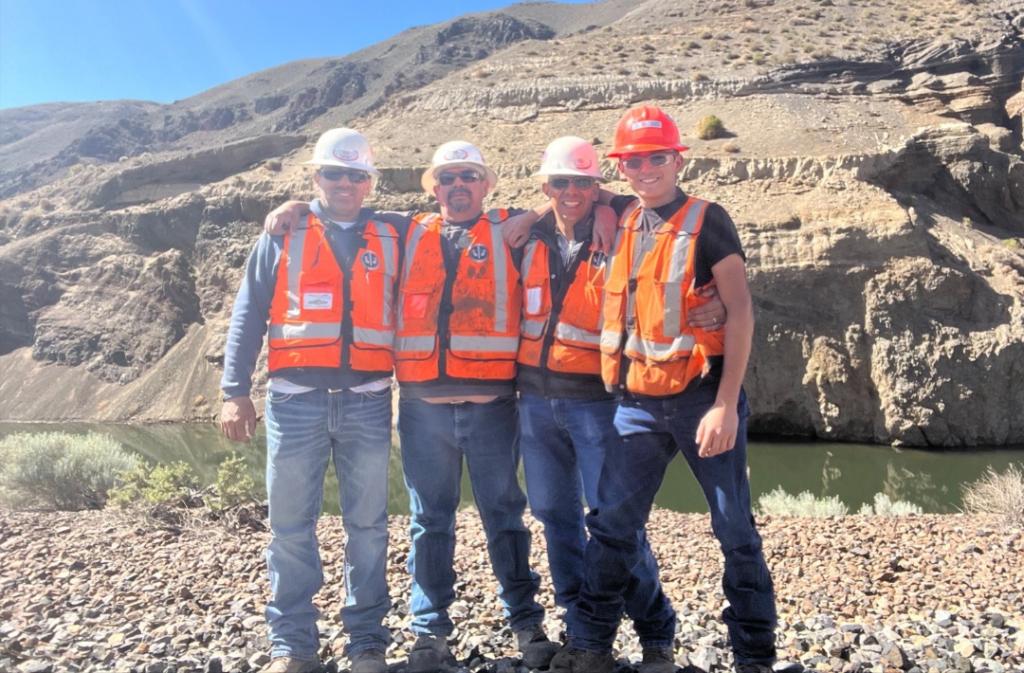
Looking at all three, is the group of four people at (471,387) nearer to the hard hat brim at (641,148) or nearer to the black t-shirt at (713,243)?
the hard hat brim at (641,148)

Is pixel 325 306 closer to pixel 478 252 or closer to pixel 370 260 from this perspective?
pixel 370 260

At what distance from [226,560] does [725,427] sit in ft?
15.4

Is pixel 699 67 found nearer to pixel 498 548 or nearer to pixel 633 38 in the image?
pixel 633 38

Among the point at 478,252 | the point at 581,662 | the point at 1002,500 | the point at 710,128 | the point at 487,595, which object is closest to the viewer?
the point at 581,662

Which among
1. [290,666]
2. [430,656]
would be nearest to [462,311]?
[430,656]

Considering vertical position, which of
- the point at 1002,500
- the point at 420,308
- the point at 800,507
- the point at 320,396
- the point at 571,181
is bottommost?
the point at 800,507

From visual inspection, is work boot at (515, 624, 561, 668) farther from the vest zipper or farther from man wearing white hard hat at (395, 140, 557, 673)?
the vest zipper

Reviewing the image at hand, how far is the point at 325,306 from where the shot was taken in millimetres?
3654

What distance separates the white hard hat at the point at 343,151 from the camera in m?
3.78

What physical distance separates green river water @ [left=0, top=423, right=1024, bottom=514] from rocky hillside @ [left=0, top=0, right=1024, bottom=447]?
1.25 meters

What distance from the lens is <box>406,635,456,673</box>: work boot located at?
3.55m

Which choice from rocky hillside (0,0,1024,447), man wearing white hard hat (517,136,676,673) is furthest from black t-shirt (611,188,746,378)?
rocky hillside (0,0,1024,447)

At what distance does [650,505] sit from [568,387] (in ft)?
2.26

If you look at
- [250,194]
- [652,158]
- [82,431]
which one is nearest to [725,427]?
[652,158]
